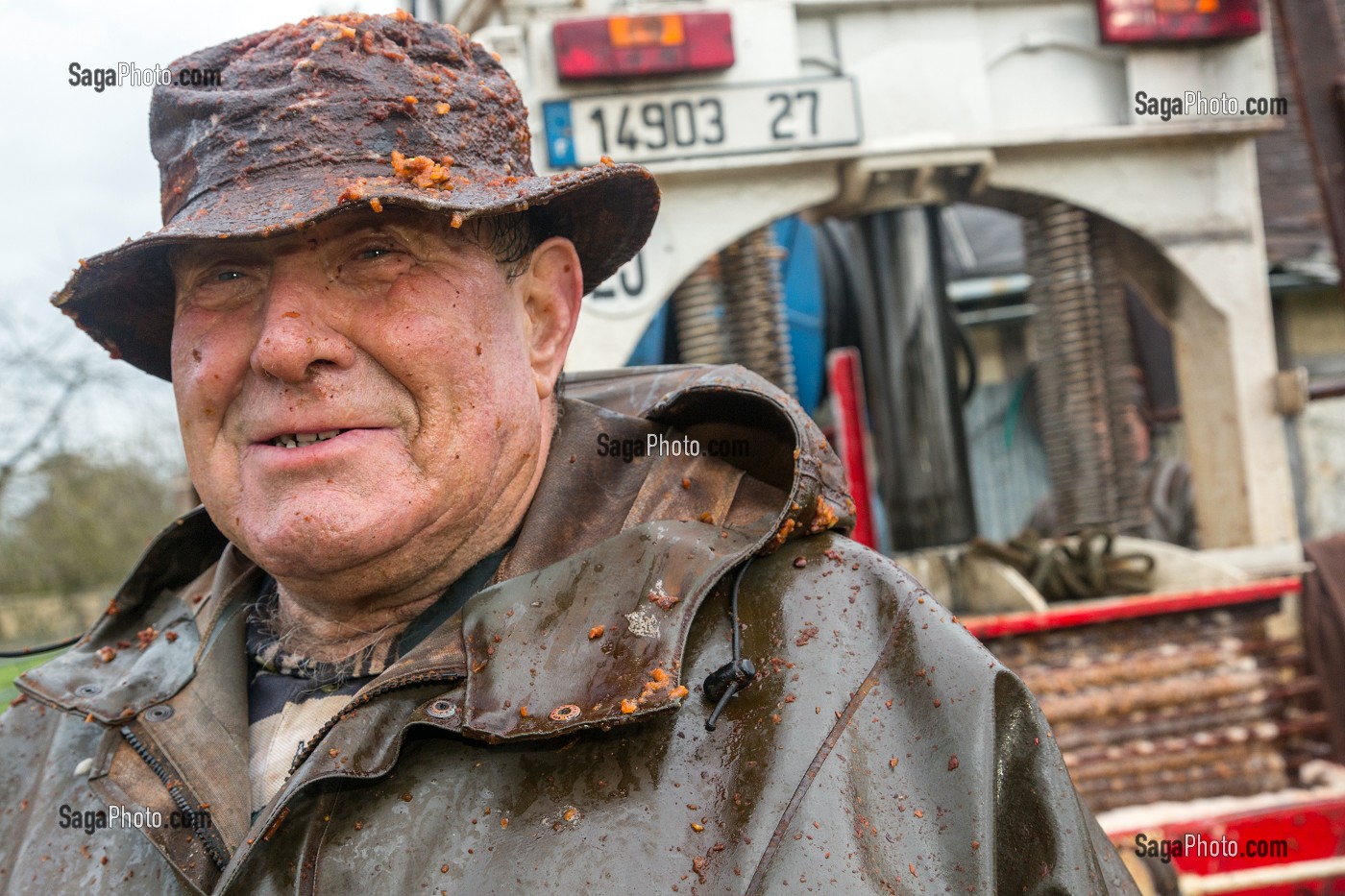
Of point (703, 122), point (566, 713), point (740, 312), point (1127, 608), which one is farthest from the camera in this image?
point (740, 312)

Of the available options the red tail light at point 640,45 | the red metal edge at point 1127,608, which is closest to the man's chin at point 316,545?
the red metal edge at point 1127,608

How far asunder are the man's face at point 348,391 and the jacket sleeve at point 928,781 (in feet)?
1.84

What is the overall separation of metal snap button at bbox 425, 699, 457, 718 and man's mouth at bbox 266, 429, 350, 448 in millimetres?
440

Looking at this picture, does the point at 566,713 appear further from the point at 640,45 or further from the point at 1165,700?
the point at 640,45

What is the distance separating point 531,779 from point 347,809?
248mm

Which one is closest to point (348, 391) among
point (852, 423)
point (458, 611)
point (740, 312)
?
point (458, 611)

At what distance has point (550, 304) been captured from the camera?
2102 millimetres

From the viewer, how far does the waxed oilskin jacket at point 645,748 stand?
155cm

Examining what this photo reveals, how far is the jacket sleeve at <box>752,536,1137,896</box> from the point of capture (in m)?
1.53

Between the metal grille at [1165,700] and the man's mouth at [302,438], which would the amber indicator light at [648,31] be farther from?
the man's mouth at [302,438]

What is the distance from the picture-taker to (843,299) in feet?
21.0

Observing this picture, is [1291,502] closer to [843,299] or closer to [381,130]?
[843,299]

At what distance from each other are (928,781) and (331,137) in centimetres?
125

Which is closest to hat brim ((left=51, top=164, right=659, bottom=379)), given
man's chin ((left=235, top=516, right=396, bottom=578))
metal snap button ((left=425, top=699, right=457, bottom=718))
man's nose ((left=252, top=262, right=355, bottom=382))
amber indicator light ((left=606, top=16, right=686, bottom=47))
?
man's nose ((left=252, top=262, right=355, bottom=382))
